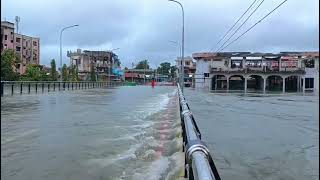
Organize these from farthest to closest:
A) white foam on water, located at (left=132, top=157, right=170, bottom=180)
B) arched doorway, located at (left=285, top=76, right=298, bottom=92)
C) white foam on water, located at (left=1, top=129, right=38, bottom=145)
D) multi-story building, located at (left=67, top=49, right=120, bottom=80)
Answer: multi-story building, located at (left=67, top=49, right=120, bottom=80) < arched doorway, located at (left=285, top=76, right=298, bottom=92) < white foam on water, located at (left=1, top=129, right=38, bottom=145) < white foam on water, located at (left=132, top=157, right=170, bottom=180)

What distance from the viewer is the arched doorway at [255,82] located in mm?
111938

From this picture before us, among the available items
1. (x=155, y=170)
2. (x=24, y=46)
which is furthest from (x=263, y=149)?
(x=24, y=46)

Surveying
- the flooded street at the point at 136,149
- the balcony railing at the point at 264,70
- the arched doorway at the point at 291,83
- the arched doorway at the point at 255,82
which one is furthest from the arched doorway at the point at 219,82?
the flooded street at the point at 136,149

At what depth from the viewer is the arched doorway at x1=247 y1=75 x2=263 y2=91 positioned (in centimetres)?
11194

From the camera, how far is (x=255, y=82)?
396 ft

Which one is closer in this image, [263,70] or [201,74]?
[263,70]

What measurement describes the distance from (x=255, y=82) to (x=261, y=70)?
46.3 ft

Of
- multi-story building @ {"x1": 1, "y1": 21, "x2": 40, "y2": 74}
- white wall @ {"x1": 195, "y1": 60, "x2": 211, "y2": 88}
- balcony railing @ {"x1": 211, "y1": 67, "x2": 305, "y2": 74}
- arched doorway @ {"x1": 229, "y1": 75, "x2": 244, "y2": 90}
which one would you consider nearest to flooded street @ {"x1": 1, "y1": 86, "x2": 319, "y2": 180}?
balcony railing @ {"x1": 211, "y1": 67, "x2": 305, "y2": 74}

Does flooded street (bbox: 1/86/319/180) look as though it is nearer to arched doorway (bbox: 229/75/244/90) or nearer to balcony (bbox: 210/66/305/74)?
balcony (bbox: 210/66/305/74)

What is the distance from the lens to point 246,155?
37.3 ft

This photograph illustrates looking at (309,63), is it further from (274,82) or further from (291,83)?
(274,82)

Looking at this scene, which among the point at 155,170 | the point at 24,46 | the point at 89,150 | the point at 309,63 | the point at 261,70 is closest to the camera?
the point at 155,170

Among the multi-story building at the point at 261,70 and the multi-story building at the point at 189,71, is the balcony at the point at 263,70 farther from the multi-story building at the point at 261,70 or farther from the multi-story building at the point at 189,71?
the multi-story building at the point at 189,71

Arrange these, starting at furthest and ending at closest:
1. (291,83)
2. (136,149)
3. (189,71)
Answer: (189,71)
(291,83)
(136,149)
